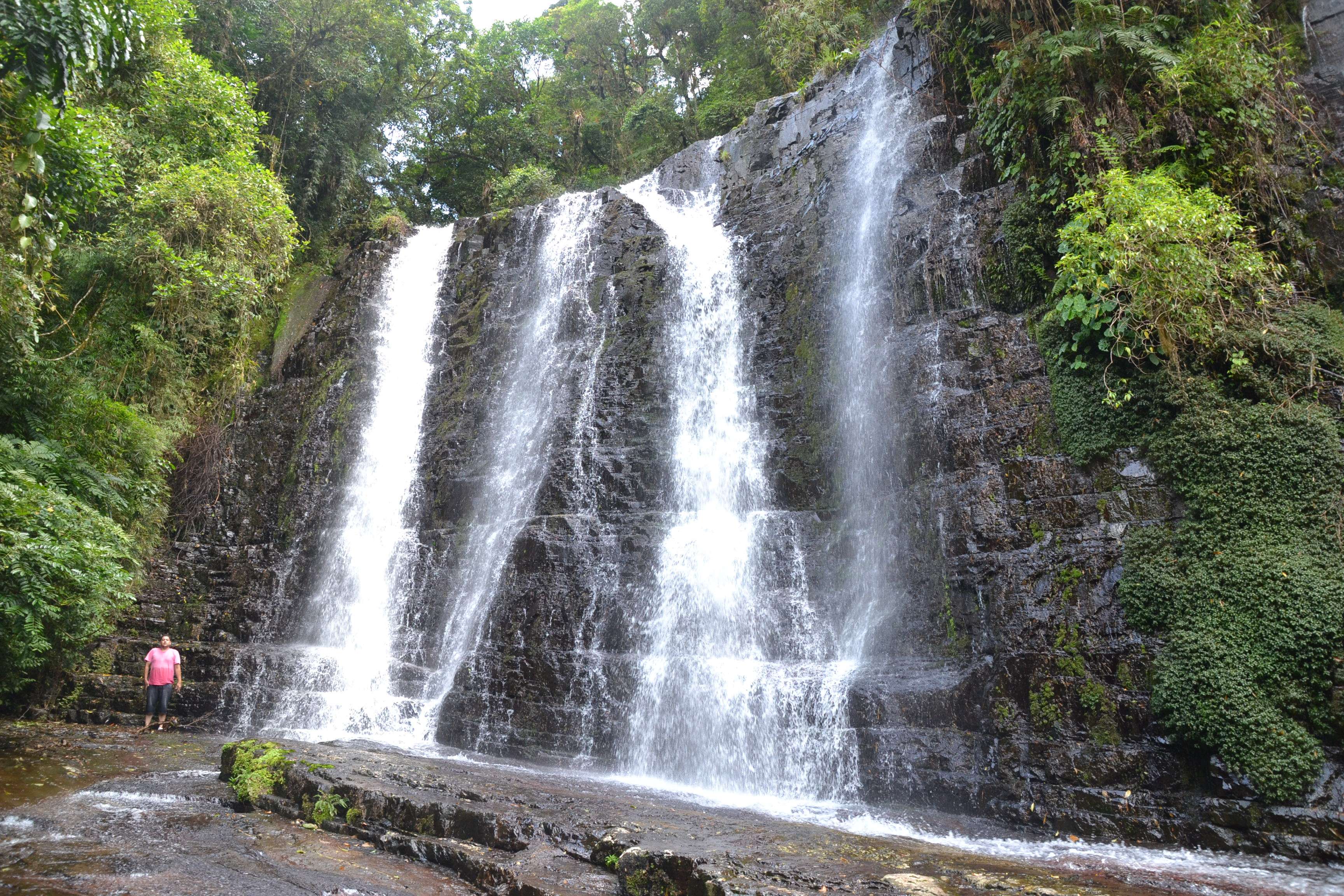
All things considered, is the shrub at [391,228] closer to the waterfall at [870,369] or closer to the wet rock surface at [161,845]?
the waterfall at [870,369]

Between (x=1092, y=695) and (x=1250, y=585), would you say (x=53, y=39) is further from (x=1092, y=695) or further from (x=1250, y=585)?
(x=1250, y=585)

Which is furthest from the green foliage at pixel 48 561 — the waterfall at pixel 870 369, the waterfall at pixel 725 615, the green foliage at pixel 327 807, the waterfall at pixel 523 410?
the waterfall at pixel 870 369

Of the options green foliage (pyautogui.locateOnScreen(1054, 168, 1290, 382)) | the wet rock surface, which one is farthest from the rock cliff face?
the wet rock surface

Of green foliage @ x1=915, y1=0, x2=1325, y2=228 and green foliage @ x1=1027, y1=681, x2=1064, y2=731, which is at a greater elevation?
green foliage @ x1=915, y1=0, x2=1325, y2=228

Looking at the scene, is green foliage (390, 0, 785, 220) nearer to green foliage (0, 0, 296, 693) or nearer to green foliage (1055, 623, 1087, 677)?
green foliage (0, 0, 296, 693)

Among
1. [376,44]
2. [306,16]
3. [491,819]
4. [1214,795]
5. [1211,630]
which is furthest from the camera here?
[376,44]

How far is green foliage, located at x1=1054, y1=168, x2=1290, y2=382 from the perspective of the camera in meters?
7.67

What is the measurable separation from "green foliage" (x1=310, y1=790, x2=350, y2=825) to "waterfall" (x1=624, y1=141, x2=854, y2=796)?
13.2 feet

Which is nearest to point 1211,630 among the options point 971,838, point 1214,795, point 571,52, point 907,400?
point 1214,795

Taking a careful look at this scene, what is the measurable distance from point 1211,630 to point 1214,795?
138 cm

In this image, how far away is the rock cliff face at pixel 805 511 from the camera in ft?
23.8

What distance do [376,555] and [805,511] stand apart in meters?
7.74

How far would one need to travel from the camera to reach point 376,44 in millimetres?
22781

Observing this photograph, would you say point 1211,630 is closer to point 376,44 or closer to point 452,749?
point 452,749
